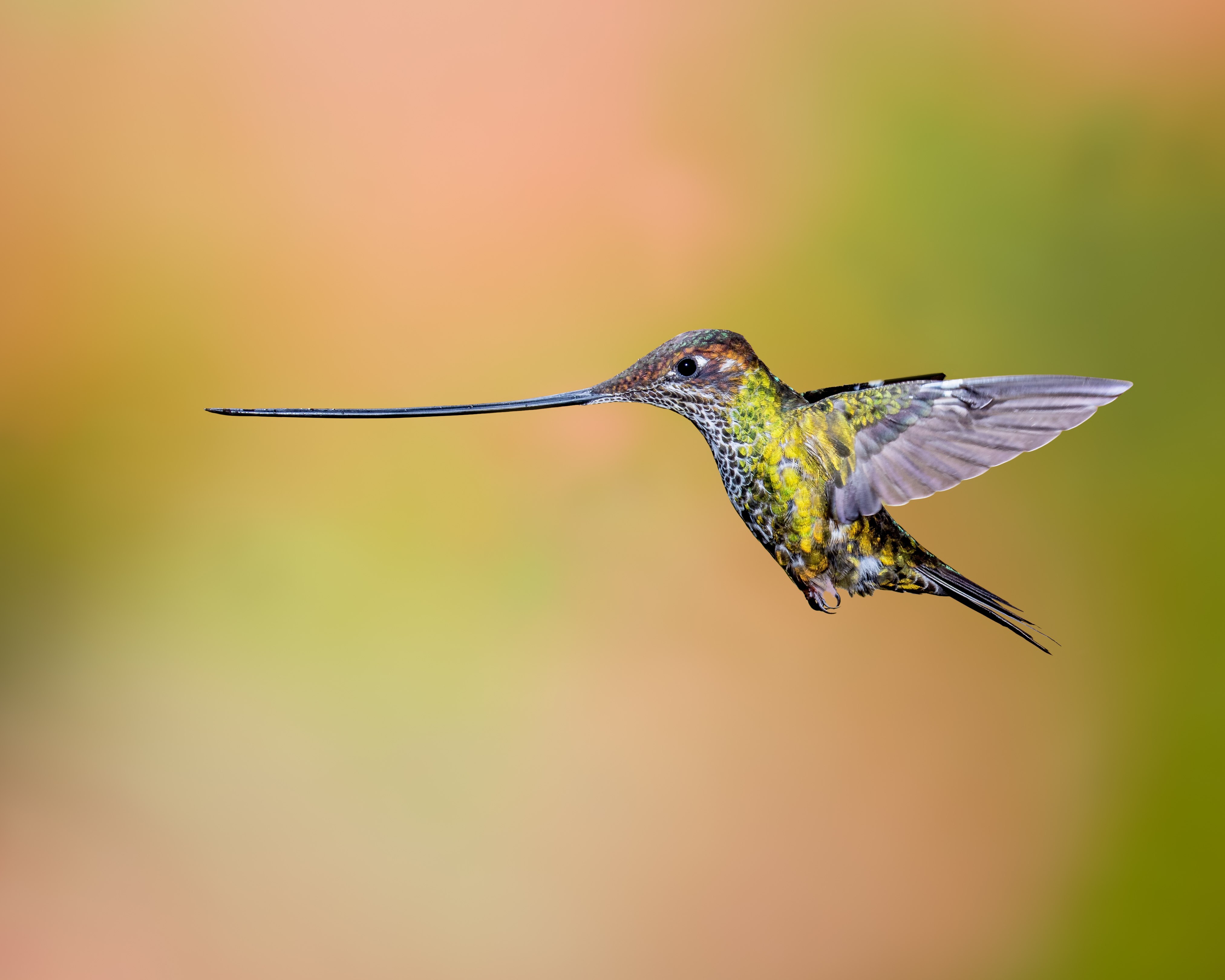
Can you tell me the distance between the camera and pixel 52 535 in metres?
1.39

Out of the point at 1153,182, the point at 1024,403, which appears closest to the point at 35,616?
the point at 1024,403

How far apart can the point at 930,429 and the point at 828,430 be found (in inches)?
2.0

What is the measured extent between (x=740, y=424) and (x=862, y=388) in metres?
0.07

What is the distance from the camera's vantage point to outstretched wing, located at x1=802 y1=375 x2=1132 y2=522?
47cm

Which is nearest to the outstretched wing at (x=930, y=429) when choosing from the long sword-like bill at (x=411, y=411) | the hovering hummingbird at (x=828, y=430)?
the hovering hummingbird at (x=828, y=430)

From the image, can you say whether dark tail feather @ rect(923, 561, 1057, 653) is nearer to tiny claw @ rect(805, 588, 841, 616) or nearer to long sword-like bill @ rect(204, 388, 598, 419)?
tiny claw @ rect(805, 588, 841, 616)

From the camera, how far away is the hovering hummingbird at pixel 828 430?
0.48m

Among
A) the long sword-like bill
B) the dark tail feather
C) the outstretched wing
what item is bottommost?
the dark tail feather

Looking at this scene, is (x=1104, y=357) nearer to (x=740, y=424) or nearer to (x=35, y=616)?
(x=740, y=424)

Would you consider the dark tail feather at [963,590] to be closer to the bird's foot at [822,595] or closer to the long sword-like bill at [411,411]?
the bird's foot at [822,595]

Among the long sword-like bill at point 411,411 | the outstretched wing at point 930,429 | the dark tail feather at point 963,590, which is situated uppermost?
the long sword-like bill at point 411,411

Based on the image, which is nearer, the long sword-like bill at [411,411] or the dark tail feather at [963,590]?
the long sword-like bill at [411,411]

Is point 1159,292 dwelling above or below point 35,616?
above

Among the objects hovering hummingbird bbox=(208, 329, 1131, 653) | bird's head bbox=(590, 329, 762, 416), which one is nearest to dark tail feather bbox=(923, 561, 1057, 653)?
hovering hummingbird bbox=(208, 329, 1131, 653)
